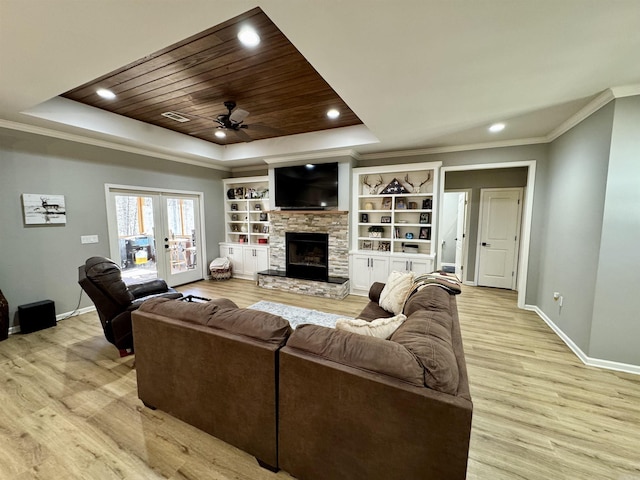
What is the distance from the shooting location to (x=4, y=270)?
3254mm

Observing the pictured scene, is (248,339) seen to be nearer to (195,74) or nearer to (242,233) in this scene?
(195,74)

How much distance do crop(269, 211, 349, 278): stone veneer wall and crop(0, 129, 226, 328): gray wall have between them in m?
2.61

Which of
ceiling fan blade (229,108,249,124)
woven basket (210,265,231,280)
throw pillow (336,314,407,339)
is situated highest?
ceiling fan blade (229,108,249,124)

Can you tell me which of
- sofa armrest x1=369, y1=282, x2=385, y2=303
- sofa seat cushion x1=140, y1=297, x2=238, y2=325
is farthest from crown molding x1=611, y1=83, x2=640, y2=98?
sofa seat cushion x1=140, y1=297, x2=238, y2=325

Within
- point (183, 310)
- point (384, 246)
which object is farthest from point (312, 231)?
point (183, 310)

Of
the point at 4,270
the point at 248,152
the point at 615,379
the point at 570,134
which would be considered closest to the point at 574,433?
the point at 615,379

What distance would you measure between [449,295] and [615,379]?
6.02 feet

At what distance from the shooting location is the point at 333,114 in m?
3.77

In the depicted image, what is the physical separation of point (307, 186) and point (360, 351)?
412 centimetres

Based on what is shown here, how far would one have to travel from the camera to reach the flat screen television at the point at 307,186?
4.85 meters

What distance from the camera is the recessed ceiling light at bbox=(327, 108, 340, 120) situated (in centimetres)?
365

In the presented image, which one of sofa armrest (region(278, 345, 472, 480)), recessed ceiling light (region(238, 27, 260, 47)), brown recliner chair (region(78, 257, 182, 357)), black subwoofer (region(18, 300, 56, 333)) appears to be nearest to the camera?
sofa armrest (region(278, 345, 472, 480))

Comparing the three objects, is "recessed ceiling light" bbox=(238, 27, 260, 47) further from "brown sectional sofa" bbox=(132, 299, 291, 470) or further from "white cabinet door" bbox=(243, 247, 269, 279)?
"white cabinet door" bbox=(243, 247, 269, 279)

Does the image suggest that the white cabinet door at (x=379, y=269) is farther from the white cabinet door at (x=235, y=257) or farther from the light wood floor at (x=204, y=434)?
the white cabinet door at (x=235, y=257)
